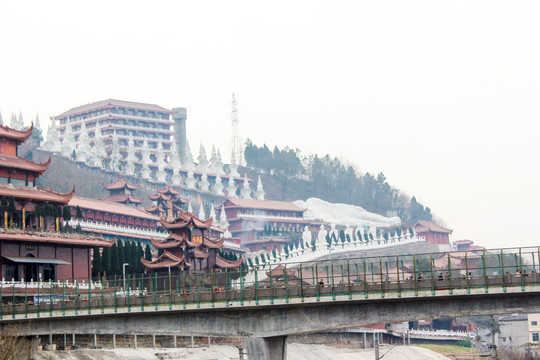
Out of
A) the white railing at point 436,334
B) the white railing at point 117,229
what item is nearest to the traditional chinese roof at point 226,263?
the white railing at point 117,229

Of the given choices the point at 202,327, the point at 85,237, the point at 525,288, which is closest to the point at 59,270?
the point at 85,237

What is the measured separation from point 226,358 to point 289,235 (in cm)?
10247

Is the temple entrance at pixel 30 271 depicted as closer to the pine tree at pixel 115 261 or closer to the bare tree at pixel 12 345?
the pine tree at pixel 115 261

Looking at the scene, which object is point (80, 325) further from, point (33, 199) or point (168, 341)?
point (33, 199)

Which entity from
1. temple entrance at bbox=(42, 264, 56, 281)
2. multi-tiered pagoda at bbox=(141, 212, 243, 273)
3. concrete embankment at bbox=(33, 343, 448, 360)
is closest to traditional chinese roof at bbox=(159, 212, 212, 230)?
multi-tiered pagoda at bbox=(141, 212, 243, 273)

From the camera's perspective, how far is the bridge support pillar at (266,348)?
172 ft

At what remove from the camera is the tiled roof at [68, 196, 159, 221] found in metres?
123

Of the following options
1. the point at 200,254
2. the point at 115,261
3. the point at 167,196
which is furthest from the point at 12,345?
the point at 167,196

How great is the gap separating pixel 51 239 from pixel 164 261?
60.3 ft

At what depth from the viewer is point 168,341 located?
7719 centimetres

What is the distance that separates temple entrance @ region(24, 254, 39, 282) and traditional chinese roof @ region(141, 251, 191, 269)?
52.5ft

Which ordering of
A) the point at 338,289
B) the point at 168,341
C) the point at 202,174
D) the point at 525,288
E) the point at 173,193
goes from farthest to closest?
the point at 202,174 < the point at 173,193 < the point at 168,341 < the point at 338,289 < the point at 525,288

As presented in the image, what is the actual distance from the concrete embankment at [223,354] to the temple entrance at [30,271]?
14902mm

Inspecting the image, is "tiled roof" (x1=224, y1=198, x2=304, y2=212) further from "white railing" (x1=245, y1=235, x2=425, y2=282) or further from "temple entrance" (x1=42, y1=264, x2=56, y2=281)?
"temple entrance" (x1=42, y1=264, x2=56, y2=281)
